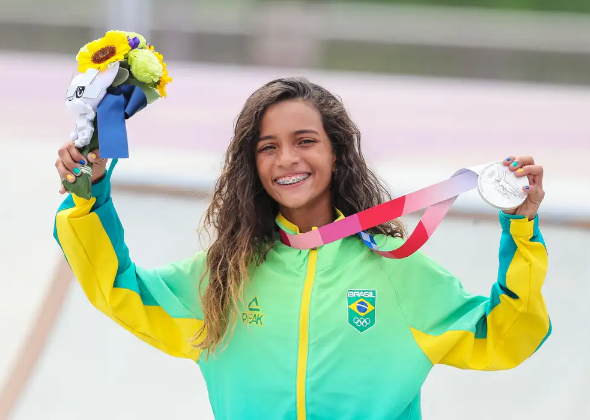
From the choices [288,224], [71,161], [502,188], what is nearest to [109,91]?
[71,161]

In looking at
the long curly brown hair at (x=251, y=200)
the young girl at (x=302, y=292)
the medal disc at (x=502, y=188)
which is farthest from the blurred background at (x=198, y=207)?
the medal disc at (x=502, y=188)

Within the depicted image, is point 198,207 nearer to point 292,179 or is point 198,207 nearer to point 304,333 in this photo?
point 292,179

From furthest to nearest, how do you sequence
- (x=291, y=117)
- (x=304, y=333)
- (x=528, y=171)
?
(x=291, y=117), (x=304, y=333), (x=528, y=171)

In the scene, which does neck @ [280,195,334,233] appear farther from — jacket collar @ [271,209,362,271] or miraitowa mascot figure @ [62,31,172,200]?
miraitowa mascot figure @ [62,31,172,200]

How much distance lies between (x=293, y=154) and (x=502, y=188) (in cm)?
51

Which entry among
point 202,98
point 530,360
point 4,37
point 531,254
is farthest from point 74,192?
point 4,37

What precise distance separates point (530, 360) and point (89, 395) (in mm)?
1571

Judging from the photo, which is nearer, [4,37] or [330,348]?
[330,348]

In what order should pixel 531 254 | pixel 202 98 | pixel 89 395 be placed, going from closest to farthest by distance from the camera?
1. pixel 531 254
2. pixel 89 395
3. pixel 202 98

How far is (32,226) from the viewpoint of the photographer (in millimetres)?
3484

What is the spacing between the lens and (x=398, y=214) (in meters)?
2.09

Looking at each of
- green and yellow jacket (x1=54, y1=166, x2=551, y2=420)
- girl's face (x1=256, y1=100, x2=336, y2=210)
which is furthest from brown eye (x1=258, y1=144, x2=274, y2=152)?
green and yellow jacket (x1=54, y1=166, x2=551, y2=420)

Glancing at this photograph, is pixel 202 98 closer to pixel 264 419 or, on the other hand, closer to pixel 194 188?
pixel 194 188

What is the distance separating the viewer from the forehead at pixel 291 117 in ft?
7.00
